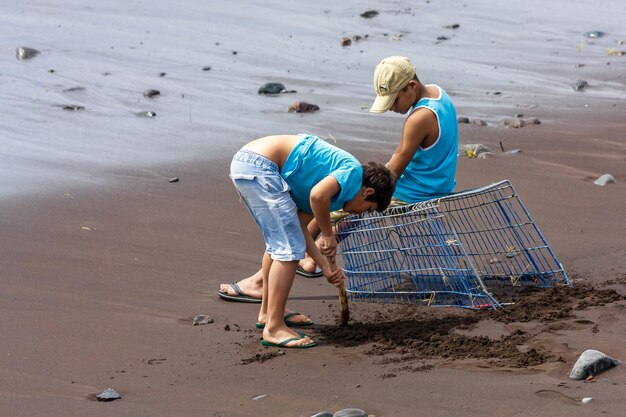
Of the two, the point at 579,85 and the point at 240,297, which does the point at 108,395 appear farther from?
the point at 579,85

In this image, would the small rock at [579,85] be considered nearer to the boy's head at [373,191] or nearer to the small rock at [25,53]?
the small rock at [25,53]

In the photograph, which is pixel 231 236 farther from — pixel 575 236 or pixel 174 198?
pixel 575 236

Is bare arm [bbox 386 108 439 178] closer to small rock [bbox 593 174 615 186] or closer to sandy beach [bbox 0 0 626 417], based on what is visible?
sandy beach [bbox 0 0 626 417]

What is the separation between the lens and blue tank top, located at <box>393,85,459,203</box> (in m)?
5.70

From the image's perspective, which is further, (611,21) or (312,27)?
(611,21)

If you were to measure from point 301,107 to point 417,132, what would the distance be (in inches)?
166

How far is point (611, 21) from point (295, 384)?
12.1m

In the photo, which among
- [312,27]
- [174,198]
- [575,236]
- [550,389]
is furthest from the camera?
[312,27]

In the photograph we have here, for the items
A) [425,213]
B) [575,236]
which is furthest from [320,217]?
[575,236]

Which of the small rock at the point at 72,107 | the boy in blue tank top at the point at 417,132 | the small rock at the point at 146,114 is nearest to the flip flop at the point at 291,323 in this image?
the boy in blue tank top at the point at 417,132

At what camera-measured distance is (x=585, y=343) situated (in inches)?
182

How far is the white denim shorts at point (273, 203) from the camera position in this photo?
16.3 ft

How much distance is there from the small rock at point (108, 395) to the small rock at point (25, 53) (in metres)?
7.93

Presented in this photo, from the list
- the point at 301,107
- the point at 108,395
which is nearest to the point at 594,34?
the point at 301,107
